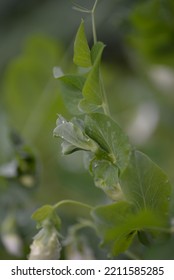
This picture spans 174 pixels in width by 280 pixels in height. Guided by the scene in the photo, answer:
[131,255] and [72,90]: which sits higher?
[72,90]

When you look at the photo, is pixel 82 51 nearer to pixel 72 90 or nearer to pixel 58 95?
pixel 72 90

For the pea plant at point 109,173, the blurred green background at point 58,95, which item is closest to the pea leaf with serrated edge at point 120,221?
the pea plant at point 109,173

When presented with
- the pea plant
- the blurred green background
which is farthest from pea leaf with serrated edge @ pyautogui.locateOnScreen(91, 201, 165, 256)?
the blurred green background

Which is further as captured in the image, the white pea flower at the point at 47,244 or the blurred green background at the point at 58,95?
the blurred green background at the point at 58,95

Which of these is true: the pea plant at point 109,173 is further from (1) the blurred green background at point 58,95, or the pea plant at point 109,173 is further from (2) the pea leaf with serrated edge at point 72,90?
(1) the blurred green background at point 58,95

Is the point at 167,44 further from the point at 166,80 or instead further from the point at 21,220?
the point at 21,220

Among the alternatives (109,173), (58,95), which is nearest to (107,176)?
(109,173)

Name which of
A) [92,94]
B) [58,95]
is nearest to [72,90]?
[92,94]

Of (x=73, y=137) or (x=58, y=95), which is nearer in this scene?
(x=73, y=137)
